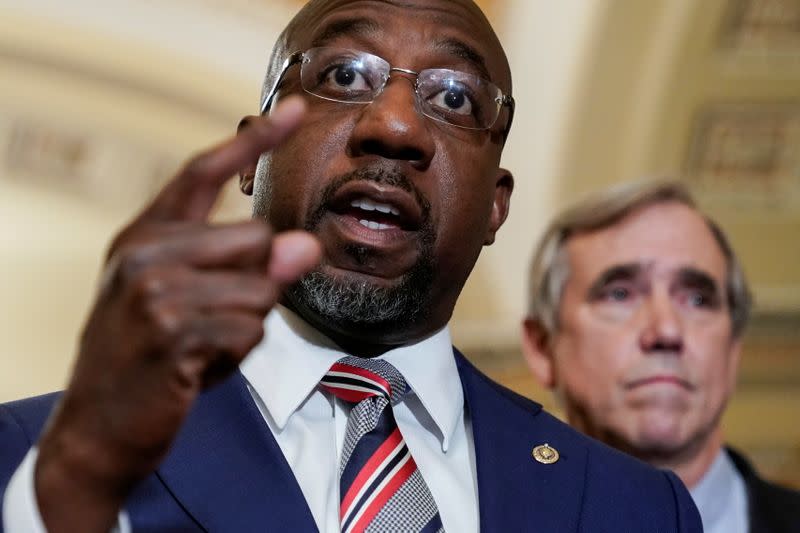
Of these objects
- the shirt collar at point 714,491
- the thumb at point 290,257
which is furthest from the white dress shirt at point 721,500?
the thumb at point 290,257

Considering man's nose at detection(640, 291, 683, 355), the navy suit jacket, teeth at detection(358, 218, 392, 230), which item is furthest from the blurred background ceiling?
teeth at detection(358, 218, 392, 230)

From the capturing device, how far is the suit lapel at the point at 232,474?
1249 millimetres

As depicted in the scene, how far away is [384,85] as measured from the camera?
1445mm

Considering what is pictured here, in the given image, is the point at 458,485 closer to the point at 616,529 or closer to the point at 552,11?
the point at 616,529

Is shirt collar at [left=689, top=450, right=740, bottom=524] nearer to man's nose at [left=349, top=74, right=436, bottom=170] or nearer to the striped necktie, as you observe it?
the striped necktie

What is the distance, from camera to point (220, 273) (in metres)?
0.96

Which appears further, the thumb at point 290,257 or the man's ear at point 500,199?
the man's ear at point 500,199

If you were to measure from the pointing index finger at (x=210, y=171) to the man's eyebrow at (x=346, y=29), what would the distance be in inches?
21.2

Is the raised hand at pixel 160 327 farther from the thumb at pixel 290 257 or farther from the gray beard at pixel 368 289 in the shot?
the gray beard at pixel 368 289

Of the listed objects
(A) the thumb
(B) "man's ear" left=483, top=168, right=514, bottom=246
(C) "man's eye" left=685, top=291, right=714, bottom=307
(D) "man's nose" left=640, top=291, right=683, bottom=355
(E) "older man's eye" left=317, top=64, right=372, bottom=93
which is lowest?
(D) "man's nose" left=640, top=291, right=683, bottom=355

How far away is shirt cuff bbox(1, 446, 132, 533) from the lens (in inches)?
39.4

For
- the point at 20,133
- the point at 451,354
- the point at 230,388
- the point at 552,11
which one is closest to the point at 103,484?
the point at 230,388

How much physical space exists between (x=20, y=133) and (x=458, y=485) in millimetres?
5600

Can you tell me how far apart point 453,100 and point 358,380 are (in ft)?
1.13
